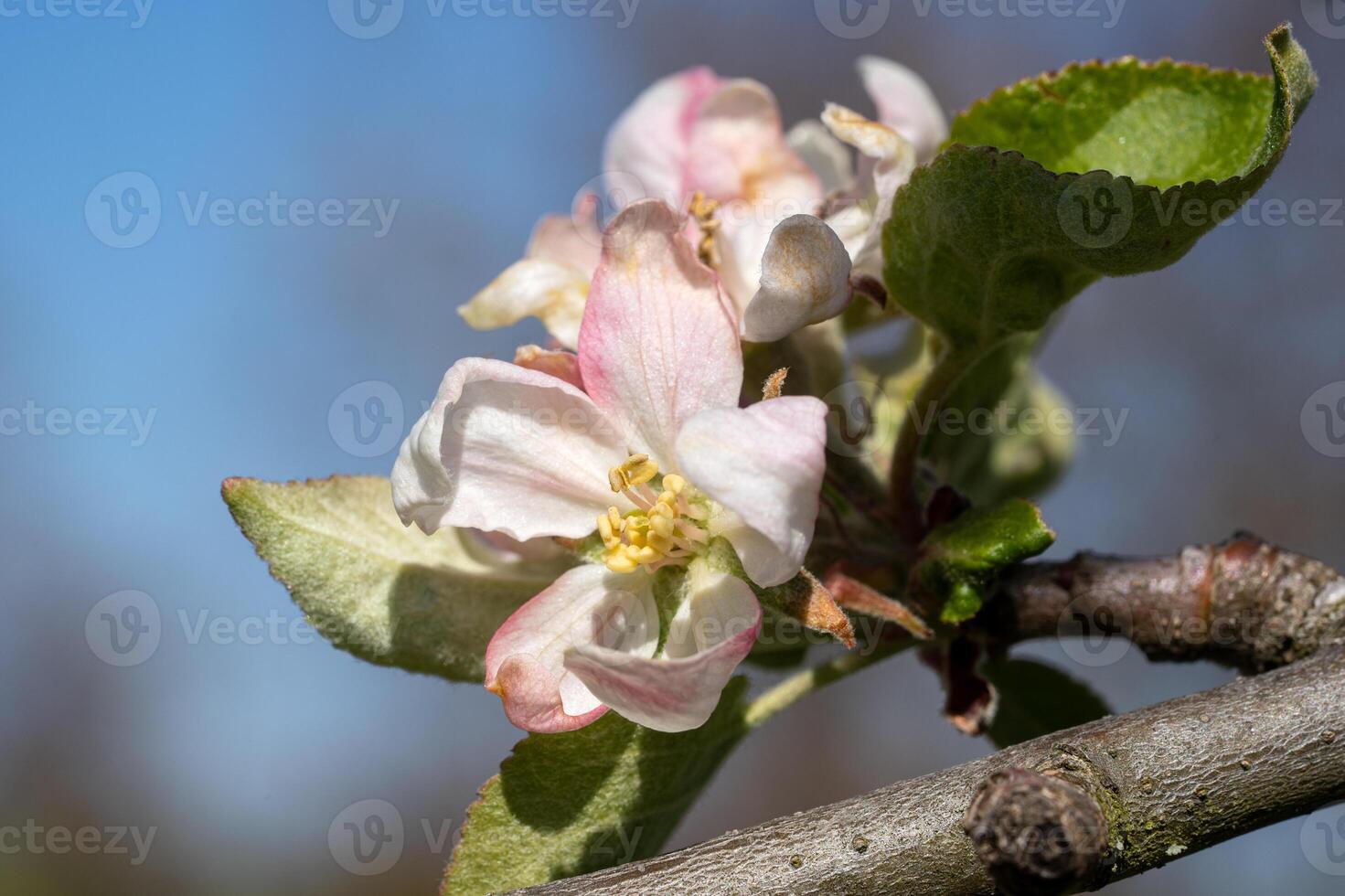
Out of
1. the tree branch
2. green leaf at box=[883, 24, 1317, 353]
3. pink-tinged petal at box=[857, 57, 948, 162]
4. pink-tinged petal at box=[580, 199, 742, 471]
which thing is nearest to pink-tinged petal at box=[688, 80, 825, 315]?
pink-tinged petal at box=[857, 57, 948, 162]

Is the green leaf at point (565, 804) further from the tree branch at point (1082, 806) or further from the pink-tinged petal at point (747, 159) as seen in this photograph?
the pink-tinged petal at point (747, 159)

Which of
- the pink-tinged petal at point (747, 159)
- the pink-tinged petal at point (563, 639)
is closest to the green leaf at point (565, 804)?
the pink-tinged petal at point (563, 639)

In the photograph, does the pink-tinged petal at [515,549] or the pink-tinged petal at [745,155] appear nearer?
the pink-tinged petal at [515,549]

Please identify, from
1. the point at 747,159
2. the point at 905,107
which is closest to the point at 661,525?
the point at 747,159

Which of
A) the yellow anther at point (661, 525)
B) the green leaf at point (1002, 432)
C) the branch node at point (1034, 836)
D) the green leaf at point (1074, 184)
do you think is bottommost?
the branch node at point (1034, 836)

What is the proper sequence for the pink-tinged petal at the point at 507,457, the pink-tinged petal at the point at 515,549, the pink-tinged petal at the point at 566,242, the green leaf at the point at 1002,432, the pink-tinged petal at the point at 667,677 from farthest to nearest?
1. the green leaf at the point at 1002,432
2. the pink-tinged petal at the point at 566,242
3. the pink-tinged petal at the point at 515,549
4. the pink-tinged petal at the point at 507,457
5. the pink-tinged petal at the point at 667,677

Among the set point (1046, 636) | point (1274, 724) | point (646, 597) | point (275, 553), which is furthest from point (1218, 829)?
point (275, 553)

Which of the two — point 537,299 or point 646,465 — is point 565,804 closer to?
point 646,465
